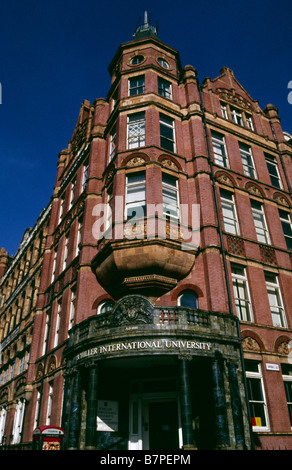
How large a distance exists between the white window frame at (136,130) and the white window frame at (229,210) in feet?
16.4

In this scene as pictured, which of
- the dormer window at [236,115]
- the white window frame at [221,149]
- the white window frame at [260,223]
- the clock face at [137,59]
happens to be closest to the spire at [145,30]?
the clock face at [137,59]

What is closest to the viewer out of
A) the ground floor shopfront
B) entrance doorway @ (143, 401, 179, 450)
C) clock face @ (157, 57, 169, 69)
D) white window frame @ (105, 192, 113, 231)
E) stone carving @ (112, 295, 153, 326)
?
the ground floor shopfront

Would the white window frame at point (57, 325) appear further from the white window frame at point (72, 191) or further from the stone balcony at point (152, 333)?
the white window frame at point (72, 191)

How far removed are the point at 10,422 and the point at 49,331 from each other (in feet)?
28.9

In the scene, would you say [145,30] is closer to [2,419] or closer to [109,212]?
[109,212]

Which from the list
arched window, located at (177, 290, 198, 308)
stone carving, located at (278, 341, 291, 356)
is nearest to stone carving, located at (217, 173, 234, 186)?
arched window, located at (177, 290, 198, 308)

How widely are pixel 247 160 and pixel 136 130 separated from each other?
7302mm

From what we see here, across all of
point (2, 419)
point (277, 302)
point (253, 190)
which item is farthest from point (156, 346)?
point (2, 419)

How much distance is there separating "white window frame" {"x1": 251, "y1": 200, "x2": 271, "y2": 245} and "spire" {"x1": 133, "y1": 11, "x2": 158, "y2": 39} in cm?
1483

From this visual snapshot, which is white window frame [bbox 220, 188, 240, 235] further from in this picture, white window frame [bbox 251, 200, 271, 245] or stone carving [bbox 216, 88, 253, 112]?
stone carving [bbox 216, 88, 253, 112]

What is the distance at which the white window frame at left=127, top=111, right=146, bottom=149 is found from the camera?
62.8 ft

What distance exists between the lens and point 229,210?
19.1m

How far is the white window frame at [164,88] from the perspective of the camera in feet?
71.0

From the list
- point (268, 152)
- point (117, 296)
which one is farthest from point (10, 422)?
point (268, 152)
